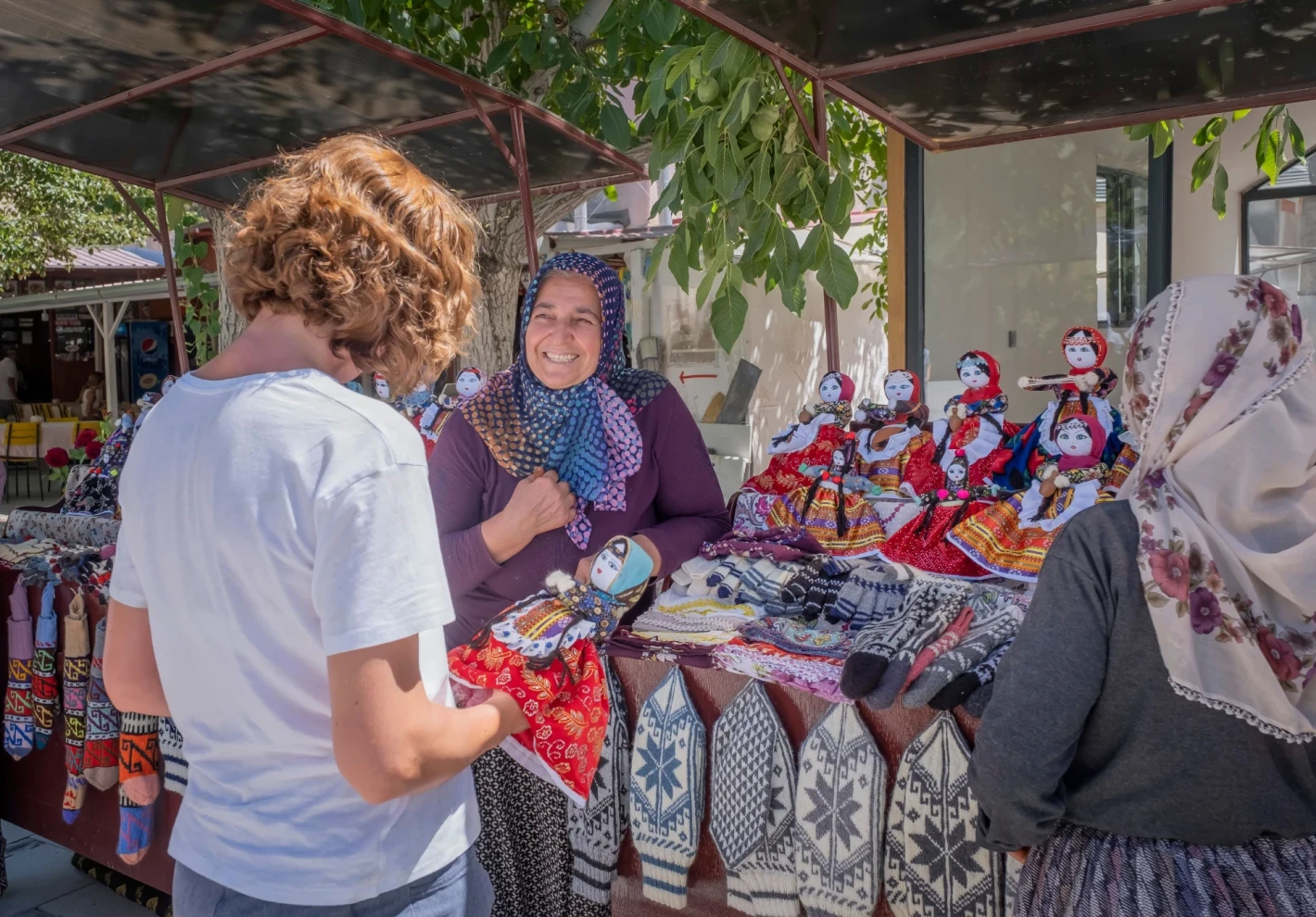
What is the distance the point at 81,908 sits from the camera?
3.22 metres

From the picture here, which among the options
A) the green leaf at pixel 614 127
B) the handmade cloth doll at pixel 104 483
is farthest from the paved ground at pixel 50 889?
the green leaf at pixel 614 127

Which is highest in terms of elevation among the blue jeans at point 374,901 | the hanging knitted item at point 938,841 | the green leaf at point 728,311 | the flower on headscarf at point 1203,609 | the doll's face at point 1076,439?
the green leaf at point 728,311

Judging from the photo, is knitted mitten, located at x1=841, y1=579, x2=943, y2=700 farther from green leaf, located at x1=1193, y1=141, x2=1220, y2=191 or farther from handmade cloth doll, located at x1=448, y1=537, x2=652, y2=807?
green leaf, located at x1=1193, y1=141, x2=1220, y2=191

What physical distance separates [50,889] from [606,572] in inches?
103

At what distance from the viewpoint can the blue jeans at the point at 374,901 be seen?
3.71 feet

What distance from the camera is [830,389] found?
361 cm

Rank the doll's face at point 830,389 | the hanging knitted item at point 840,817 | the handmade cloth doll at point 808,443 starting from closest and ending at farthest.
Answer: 1. the hanging knitted item at point 840,817
2. the handmade cloth doll at point 808,443
3. the doll's face at point 830,389

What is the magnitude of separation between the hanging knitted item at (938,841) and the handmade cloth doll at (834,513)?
49.9 inches

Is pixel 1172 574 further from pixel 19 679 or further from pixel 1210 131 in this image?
pixel 1210 131

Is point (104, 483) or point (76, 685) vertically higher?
point (104, 483)

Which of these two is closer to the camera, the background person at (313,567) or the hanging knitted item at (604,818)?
the background person at (313,567)

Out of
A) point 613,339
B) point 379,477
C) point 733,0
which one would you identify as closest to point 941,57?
point 733,0

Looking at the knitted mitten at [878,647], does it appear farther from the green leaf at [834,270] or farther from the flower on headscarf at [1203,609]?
the green leaf at [834,270]

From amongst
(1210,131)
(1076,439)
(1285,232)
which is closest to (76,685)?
(1076,439)
